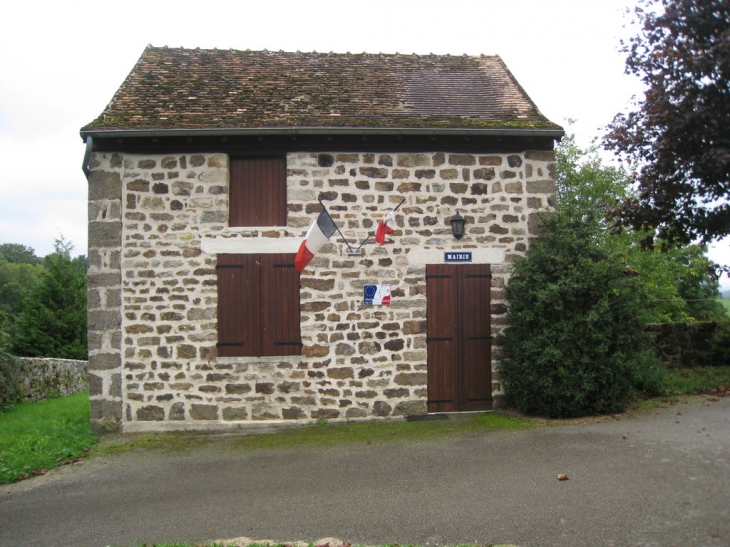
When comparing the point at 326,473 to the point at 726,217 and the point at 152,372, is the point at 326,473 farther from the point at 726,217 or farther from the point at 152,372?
the point at 726,217

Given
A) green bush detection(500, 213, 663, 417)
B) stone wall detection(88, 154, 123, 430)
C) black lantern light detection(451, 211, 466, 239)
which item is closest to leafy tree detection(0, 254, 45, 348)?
stone wall detection(88, 154, 123, 430)

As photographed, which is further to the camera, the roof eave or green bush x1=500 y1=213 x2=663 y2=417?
the roof eave

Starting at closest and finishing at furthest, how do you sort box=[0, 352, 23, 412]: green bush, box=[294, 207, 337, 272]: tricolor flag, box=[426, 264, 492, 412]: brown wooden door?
box=[294, 207, 337, 272]: tricolor flag < box=[426, 264, 492, 412]: brown wooden door < box=[0, 352, 23, 412]: green bush

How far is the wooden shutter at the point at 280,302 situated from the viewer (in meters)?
8.59

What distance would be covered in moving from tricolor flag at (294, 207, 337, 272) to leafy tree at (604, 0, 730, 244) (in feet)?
13.0

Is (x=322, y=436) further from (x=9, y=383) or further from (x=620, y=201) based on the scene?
(x=620, y=201)

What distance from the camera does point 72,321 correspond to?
21.8 m

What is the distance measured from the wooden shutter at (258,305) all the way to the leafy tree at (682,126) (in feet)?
15.6

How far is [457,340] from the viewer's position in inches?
348

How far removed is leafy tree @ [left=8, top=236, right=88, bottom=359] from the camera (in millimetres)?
21219

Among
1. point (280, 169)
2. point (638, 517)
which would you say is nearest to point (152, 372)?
point (280, 169)

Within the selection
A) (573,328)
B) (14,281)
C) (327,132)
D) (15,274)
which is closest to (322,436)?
(573,328)

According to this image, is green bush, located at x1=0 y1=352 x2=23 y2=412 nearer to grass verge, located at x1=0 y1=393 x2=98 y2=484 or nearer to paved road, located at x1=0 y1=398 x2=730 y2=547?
grass verge, located at x1=0 y1=393 x2=98 y2=484

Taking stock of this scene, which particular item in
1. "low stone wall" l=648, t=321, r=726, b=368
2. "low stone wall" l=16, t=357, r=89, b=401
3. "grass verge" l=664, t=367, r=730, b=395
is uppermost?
"low stone wall" l=648, t=321, r=726, b=368
